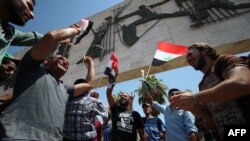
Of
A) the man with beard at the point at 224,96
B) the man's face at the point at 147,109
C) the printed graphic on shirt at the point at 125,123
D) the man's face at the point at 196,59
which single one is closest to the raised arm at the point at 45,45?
the man with beard at the point at 224,96

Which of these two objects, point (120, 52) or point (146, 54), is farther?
point (120, 52)

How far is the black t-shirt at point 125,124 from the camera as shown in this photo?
11.6ft

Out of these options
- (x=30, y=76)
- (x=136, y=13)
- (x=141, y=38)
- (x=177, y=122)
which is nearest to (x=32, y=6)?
(x=30, y=76)

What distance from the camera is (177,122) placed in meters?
3.77

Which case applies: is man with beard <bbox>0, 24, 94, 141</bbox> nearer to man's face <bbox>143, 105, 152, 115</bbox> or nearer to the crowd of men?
the crowd of men

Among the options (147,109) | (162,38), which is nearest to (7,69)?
(147,109)

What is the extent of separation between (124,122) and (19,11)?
7.49ft

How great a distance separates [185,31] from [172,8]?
926mm

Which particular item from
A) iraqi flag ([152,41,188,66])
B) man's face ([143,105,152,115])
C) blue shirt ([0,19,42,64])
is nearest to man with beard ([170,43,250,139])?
blue shirt ([0,19,42,64])

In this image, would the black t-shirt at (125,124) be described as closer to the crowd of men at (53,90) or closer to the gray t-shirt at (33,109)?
the crowd of men at (53,90)

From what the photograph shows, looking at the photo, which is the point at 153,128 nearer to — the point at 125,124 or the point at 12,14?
the point at 125,124

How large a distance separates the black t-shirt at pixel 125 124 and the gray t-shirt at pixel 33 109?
192 centimetres

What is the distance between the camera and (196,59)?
2396 mm

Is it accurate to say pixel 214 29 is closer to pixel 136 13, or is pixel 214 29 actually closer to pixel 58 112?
pixel 136 13
